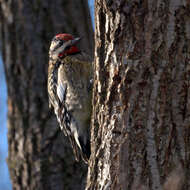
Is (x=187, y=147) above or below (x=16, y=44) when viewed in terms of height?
below

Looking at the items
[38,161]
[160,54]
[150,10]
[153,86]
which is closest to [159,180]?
[153,86]

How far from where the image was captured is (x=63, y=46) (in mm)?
4723

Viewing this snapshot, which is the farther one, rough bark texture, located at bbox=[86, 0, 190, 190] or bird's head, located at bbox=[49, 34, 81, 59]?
bird's head, located at bbox=[49, 34, 81, 59]

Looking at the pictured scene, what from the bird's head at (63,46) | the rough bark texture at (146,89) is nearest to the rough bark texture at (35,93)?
the bird's head at (63,46)

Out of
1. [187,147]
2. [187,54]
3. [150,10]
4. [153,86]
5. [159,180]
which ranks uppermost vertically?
[150,10]

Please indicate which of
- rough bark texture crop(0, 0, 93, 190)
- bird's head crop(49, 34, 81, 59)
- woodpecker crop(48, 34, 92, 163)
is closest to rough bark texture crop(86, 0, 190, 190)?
woodpecker crop(48, 34, 92, 163)

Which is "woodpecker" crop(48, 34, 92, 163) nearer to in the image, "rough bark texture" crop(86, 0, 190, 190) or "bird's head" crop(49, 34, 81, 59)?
"bird's head" crop(49, 34, 81, 59)

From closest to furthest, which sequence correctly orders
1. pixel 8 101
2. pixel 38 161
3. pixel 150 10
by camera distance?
pixel 150 10, pixel 38 161, pixel 8 101

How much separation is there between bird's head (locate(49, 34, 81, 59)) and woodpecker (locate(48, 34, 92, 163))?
3 cm

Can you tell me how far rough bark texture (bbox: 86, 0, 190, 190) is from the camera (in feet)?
8.29

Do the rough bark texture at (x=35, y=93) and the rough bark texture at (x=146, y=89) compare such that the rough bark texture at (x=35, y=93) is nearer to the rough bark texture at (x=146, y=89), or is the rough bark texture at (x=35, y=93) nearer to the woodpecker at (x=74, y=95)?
the woodpecker at (x=74, y=95)

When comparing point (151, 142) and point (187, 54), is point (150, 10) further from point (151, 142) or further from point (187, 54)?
point (151, 142)

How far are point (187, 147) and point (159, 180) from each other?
0.84 ft

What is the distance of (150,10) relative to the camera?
252cm
